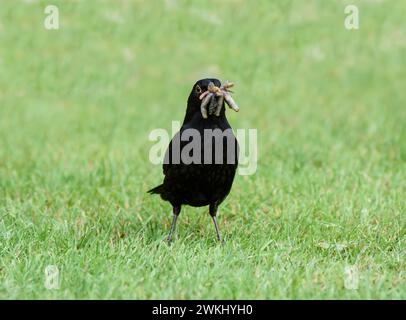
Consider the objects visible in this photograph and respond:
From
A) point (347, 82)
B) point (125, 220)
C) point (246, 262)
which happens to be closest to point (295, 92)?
point (347, 82)

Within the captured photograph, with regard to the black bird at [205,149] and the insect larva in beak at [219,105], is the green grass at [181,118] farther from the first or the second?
the insect larva in beak at [219,105]

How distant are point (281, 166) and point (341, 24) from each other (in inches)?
282

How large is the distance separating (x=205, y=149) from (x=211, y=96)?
0.35 metres

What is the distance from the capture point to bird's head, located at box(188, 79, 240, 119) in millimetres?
4750

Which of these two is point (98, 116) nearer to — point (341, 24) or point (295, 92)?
point (295, 92)

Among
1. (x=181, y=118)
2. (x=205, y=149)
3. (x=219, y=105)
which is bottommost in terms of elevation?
(x=205, y=149)

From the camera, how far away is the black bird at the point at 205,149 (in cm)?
482

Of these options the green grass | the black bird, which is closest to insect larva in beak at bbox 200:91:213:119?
the black bird

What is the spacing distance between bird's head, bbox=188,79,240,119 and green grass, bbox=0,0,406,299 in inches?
35.4

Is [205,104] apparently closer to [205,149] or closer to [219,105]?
[219,105]

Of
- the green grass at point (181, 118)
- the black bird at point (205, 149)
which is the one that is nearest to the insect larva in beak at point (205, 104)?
the black bird at point (205, 149)

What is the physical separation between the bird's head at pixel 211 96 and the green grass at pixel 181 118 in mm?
899

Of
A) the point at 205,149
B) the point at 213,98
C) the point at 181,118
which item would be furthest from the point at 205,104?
the point at 181,118

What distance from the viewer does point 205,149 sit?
4848 mm
